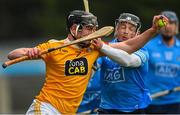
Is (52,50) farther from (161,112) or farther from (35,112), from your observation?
(161,112)

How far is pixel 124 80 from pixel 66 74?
1.11 meters

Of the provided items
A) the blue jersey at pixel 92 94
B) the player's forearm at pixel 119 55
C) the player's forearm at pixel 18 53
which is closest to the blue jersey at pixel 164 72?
the blue jersey at pixel 92 94

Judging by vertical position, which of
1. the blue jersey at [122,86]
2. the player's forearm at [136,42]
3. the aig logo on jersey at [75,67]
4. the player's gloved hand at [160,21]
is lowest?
the blue jersey at [122,86]

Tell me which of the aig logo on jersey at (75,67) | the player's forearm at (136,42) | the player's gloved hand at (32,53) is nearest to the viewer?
the player's gloved hand at (32,53)

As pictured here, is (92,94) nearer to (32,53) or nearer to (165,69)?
(165,69)

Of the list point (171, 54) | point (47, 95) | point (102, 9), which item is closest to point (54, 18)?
point (102, 9)

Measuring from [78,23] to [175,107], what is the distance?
3945 millimetres

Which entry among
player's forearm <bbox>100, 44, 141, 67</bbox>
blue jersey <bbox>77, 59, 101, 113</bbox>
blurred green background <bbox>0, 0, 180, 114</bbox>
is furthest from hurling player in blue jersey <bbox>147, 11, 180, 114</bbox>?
blurred green background <bbox>0, 0, 180, 114</bbox>

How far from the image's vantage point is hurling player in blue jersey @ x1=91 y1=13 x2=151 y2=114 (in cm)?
1058

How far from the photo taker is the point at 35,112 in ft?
32.8

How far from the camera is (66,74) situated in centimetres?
991

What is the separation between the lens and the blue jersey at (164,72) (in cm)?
1368

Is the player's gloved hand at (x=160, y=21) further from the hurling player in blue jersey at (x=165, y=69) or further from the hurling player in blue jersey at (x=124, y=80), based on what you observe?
the hurling player in blue jersey at (x=165, y=69)

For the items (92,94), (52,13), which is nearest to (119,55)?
(92,94)
